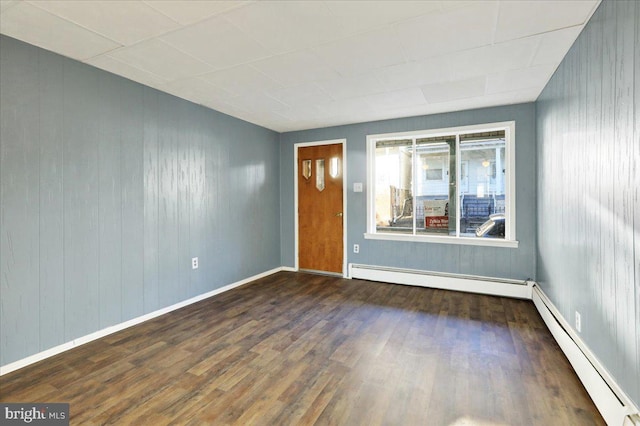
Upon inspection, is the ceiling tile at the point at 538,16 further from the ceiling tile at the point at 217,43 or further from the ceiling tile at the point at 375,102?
the ceiling tile at the point at 217,43

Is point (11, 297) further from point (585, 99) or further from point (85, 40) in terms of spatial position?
point (585, 99)

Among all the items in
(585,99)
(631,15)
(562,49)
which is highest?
(562,49)

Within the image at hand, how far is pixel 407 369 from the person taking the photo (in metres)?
2.17

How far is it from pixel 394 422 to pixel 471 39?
2647 millimetres

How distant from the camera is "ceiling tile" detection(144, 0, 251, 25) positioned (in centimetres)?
180

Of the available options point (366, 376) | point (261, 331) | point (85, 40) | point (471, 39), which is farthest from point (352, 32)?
point (261, 331)

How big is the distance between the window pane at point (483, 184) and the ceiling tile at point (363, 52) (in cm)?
207

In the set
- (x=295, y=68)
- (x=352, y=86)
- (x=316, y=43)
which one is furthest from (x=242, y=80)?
(x=352, y=86)

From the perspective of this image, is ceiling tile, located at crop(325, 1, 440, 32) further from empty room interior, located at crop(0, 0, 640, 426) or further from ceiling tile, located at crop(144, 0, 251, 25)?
ceiling tile, located at crop(144, 0, 251, 25)

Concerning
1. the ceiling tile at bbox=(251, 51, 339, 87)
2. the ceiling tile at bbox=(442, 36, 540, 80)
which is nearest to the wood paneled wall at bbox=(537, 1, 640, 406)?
the ceiling tile at bbox=(442, 36, 540, 80)

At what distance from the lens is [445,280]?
4.04m

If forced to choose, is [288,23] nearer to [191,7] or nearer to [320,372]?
[191,7]

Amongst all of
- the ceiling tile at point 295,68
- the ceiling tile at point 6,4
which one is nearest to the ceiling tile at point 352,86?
the ceiling tile at point 295,68

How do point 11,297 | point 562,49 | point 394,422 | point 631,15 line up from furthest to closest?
point 562,49 < point 11,297 < point 394,422 < point 631,15
